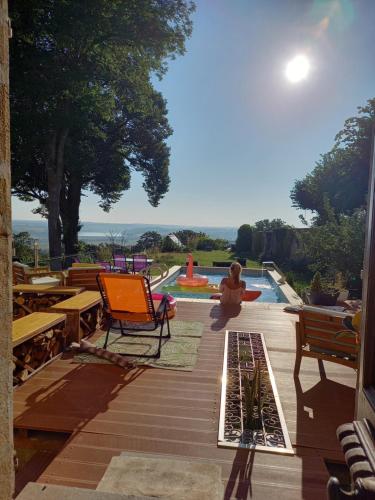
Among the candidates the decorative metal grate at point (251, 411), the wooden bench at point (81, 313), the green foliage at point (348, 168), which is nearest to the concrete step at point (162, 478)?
the decorative metal grate at point (251, 411)

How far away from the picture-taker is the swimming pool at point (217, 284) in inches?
372

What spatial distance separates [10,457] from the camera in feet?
2.93

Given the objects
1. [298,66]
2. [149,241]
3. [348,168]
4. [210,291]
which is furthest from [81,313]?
[149,241]

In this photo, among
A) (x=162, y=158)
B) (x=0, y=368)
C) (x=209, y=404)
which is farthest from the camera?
(x=162, y=158)

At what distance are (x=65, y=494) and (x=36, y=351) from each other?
2632 mm

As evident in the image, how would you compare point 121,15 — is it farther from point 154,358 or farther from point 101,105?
point 154,358

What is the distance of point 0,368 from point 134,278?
9.58ft

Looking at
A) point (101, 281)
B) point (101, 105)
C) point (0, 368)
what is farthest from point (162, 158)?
point (0, 368)

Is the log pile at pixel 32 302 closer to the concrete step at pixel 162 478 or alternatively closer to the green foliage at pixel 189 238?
the concrete step at pixel 162 478

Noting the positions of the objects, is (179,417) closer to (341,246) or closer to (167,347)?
(167,347)

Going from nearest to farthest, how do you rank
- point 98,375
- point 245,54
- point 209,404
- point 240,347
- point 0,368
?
point 0,368 → point 209,404 → point 98,375 → point 240,347 → point 245,54

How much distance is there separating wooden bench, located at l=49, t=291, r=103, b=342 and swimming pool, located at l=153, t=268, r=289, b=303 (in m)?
4.42

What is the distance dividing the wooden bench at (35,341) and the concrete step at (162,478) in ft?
5.08

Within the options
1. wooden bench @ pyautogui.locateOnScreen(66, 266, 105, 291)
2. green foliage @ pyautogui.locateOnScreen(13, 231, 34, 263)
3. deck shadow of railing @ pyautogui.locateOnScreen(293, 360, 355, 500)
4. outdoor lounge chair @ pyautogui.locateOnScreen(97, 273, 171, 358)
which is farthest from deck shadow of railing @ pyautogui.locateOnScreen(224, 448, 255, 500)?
green foliage @ pyautogui.locateOnScreen(13, 231, 34, 263)
